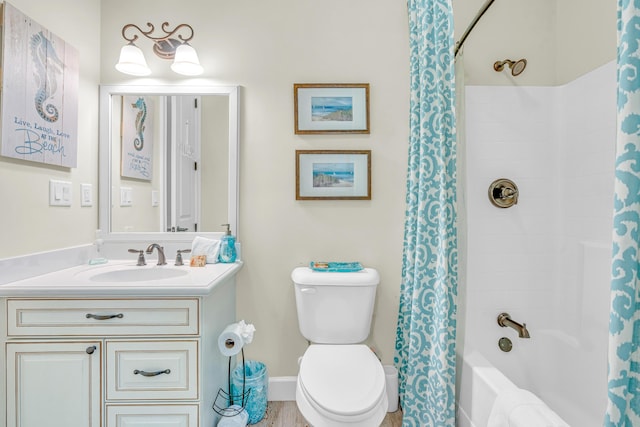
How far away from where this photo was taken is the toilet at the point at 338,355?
3.84 ft

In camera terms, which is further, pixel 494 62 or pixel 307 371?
pixel 494 62

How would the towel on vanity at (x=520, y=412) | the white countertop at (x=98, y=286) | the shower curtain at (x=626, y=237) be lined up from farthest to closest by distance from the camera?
the white countertop at (x=98, y=286)
the towel on vanity at (x=520, y=412)
the shower curtain at (x=626, y=237)

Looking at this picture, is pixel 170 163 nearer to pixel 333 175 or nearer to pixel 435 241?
pixel 333 175

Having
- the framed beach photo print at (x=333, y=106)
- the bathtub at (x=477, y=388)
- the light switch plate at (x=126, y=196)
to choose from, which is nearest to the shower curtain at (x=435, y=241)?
the bathtub at (x=477, y=388)

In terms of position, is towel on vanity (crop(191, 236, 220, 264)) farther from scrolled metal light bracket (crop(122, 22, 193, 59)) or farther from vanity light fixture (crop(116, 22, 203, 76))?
scrolled metal light bracket (crop(122, 22, 193, 59))

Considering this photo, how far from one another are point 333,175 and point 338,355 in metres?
0.96

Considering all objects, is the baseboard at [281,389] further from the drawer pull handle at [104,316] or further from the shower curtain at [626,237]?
the shower curtain at [626,237]

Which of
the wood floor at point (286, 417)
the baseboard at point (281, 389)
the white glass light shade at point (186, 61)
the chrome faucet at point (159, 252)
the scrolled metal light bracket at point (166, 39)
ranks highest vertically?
the scrolled metal light bracket at point (166, 39)

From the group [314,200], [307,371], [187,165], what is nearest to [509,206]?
[314,200]

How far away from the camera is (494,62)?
1.86m

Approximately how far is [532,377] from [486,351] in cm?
25

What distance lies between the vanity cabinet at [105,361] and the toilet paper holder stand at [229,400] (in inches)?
9.6

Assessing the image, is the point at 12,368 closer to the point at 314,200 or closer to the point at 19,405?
the point at 19,405

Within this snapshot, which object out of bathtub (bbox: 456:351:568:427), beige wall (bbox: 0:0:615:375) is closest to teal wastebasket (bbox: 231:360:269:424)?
beige wall (bbox: 0:0:615:375)
